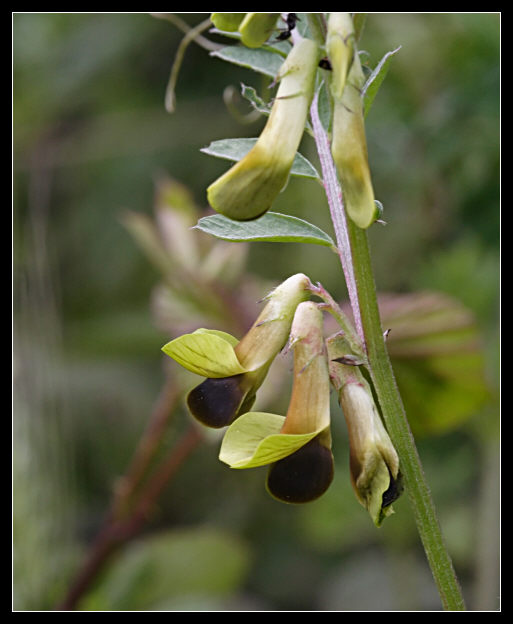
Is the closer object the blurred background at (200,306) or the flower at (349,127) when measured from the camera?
the flower at (349,127)

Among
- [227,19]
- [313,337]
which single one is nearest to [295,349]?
[313,337]

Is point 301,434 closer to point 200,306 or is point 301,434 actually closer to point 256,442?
point 256,442

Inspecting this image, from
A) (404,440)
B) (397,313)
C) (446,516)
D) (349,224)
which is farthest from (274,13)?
(446,516)

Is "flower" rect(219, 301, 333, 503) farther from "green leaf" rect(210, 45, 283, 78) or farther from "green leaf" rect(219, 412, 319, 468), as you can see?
"green leaf" rect(210, 45, 283, 78)

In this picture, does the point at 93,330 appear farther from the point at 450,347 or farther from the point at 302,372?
the point at 302,372

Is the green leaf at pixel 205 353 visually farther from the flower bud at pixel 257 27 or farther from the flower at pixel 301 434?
the flower bud at pixel 257 27

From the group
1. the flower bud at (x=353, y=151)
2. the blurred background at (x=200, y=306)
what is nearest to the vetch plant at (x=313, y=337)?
the flower bud at (x=353, y=151)
